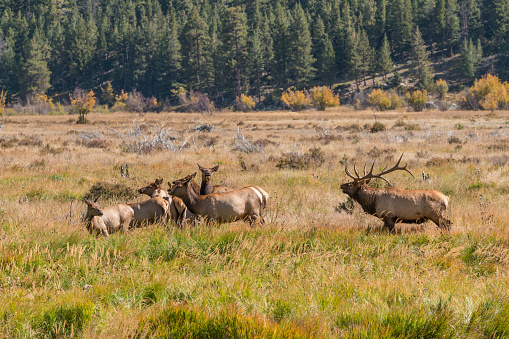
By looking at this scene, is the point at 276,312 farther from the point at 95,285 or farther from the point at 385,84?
the point at 385,84

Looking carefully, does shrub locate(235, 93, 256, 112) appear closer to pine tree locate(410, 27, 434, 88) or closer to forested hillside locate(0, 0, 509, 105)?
forested hillside locate(0, 0, 509, 105)

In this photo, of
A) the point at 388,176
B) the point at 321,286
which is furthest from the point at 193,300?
the point at 388,176

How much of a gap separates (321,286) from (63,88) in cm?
13458

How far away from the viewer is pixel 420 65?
357 feet

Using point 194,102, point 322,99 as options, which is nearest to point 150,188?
point 322,99

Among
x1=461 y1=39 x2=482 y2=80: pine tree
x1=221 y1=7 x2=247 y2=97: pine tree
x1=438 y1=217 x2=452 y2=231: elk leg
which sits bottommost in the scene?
x1=438 y1=217 x2=452 y2=231: elk leg

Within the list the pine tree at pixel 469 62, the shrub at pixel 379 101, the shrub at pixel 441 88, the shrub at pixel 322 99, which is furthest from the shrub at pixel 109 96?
the pine tree at pixel 469 62

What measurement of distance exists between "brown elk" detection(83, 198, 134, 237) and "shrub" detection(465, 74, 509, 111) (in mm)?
80708

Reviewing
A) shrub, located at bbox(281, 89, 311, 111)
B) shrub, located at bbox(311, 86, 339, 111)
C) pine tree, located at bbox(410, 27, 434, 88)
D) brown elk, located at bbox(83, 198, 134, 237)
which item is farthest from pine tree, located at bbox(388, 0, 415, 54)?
brown elk, located at bbox(83, 198, 134, 237)

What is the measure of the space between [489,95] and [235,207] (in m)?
83.6

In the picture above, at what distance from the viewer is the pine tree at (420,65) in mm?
101625

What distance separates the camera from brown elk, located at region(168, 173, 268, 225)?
7332 millimetres

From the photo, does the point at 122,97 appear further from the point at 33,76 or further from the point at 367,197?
the point at 367,197

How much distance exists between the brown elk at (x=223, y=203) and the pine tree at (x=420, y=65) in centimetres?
10161
